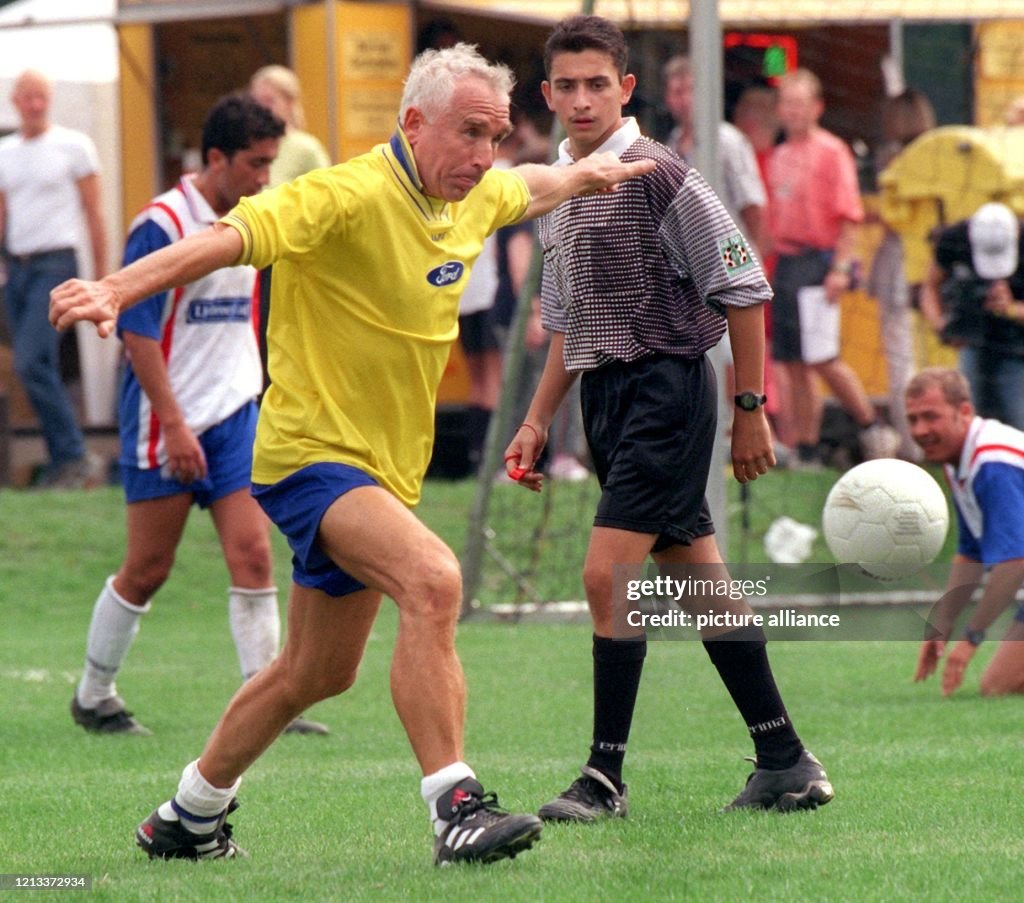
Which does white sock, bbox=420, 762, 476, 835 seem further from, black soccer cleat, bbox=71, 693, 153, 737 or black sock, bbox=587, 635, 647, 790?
black soccer cleat, bbox=71, 693, 153, 737

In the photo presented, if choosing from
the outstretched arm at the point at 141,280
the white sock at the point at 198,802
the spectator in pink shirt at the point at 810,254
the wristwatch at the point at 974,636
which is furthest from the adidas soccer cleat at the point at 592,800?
the spectator in pink shirt at the point at 810,254

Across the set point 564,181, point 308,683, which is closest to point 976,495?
point 564,181

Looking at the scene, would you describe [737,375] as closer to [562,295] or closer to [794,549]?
[562,295]

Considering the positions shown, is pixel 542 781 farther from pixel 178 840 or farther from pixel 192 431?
pixel 192 431

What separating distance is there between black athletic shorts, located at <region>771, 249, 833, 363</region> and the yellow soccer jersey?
8.95 metres

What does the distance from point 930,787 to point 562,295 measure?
1.83m

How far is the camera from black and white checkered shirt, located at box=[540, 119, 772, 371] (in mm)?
5781

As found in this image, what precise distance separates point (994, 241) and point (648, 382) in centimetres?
703

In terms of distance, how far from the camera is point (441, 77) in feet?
17.0

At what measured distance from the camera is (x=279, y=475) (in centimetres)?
518

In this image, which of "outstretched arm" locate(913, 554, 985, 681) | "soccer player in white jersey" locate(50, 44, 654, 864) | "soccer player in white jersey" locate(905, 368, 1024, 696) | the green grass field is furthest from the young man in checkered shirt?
"outstretched arm" locate(913, 554, 985, 681)

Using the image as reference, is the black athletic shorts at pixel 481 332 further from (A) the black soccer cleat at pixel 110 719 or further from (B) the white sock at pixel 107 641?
(A) the black soccer cleat at pixel 110 719

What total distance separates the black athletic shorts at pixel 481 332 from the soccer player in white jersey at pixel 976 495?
6754mm

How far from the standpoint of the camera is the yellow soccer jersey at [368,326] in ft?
16.7
